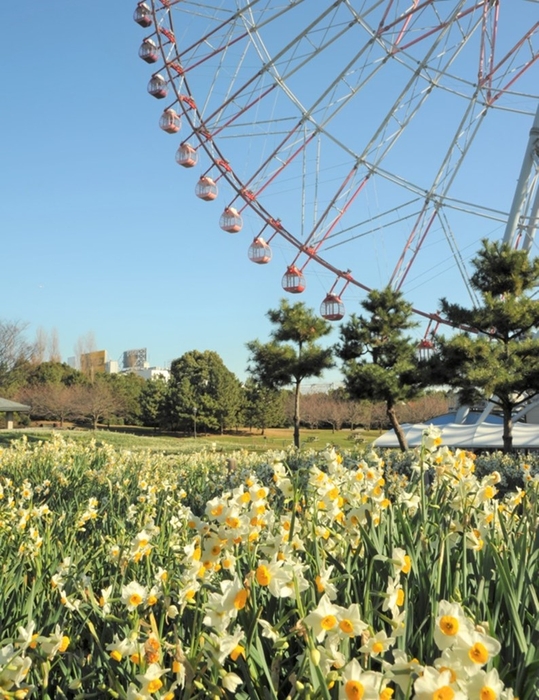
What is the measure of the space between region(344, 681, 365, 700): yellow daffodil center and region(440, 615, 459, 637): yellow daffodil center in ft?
0.54

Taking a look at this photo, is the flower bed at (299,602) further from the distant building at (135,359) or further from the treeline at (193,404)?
the distant building at (135,359)

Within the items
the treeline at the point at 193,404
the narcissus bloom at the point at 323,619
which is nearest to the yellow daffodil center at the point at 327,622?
the narcissus bloom at the point at 323,619

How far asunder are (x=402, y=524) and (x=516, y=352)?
10841 millimetres

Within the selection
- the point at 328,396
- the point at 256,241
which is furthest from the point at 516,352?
the point at 328,396

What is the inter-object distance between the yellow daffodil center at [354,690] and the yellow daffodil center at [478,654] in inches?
7.3

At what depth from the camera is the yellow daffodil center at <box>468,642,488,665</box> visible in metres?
1.07

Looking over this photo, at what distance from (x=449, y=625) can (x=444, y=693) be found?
118 mm

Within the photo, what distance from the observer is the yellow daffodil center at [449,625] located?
110 centimetres

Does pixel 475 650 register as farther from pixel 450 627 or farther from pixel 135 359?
pixel 135 359

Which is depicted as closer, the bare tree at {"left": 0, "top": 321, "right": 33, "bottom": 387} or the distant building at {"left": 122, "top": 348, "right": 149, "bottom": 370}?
the bare tree at {"left": 0, "top": 321, "right": 33, "bottom": 387}

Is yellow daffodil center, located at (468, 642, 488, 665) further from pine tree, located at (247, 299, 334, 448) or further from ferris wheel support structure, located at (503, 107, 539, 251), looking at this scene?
pine tree, located at (247, 299, 334, 448)

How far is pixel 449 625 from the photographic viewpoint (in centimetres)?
111

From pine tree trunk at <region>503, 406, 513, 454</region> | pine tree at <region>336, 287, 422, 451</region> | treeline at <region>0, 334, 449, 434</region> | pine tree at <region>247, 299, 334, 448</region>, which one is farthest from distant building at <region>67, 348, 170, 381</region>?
pine tree trunk at <region>503, 406, 513, 454</region>

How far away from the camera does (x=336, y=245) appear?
16.6 meters
